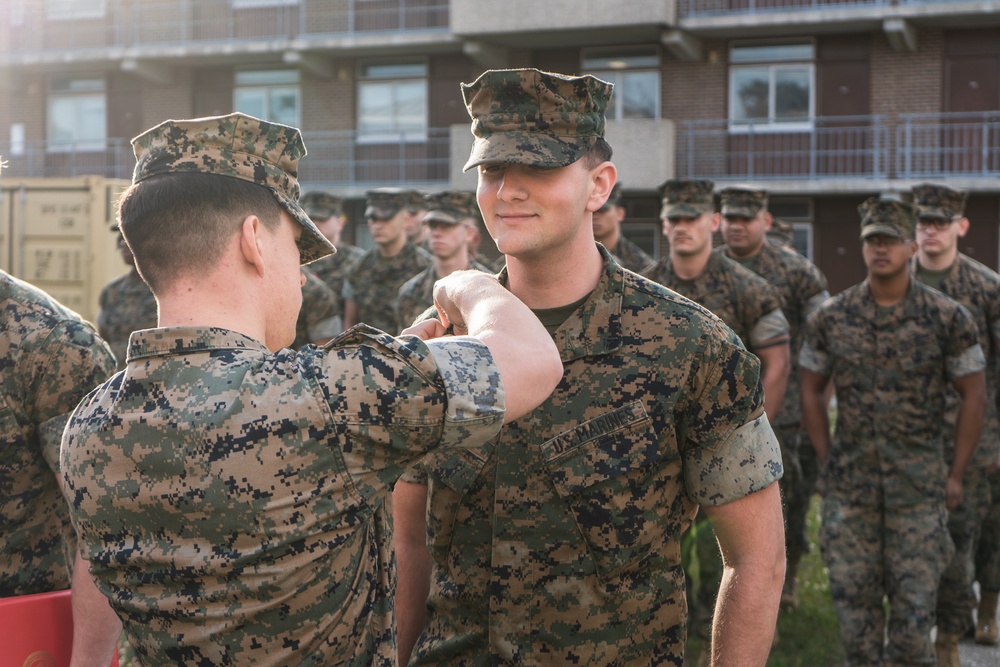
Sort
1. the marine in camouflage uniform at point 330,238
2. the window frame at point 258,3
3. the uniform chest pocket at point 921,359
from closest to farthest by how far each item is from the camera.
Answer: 1. the uniform chest pocket at point 921,359
2. the marine in camouflage uniform at point 330,238
3. the window frame at point 258,3

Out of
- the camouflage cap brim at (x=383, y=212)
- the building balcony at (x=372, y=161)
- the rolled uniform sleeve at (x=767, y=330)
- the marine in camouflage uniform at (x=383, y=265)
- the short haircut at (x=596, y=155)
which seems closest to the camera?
the short haircut at (x=596, y=155)

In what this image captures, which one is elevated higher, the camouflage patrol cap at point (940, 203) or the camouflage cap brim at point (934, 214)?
the camouflage patrol cap at point (940, 203)

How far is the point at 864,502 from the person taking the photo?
5859mm

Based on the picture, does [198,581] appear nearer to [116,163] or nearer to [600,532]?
[600,532]

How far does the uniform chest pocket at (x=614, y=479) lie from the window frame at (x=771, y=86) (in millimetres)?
19186

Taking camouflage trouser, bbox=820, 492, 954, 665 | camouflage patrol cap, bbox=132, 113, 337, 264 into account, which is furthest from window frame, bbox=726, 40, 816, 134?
camouflage patrol cap, bbox=132, 113, 337, 264

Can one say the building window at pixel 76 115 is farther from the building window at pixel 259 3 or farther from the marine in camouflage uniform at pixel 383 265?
the marine in camouflage uniform at pixel 383 265

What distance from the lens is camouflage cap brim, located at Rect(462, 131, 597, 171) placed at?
2.71 m

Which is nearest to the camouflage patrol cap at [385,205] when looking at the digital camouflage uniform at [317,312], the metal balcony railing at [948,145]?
the digital camouflage uniform at [317,312]

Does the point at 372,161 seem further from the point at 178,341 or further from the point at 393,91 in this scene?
the point at 178,341

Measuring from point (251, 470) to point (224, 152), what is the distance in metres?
0.64

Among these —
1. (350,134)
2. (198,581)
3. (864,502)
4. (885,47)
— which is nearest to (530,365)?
(198,581)

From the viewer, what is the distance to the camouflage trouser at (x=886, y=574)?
18.2 ft

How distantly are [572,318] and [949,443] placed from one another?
409 cm
